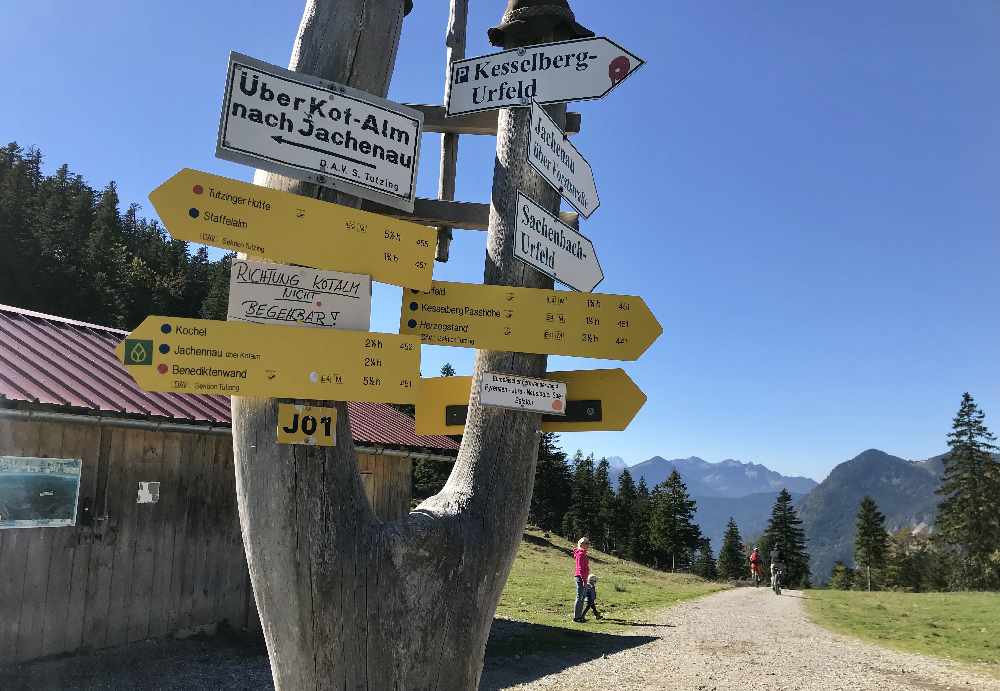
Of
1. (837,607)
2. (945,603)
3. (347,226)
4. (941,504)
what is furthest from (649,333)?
(941,504)

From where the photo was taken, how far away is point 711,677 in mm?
10305

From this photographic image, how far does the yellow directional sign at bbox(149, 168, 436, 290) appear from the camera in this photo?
2039 millimetres

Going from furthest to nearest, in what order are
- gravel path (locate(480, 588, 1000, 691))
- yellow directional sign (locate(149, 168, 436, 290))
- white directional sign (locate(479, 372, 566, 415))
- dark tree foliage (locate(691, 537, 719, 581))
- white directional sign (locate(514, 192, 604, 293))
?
1. dark tree foliage (locate(691, 537, 719, 581))
2. gravel path (locate(480, 588, 1000, 691))
3. white directional sign (locate(514, 192, 604, 293))
4. white directional sign (locate(479, 372, 566, 415))
5. yellow directional sign (locate(149, 168, 436, 290))

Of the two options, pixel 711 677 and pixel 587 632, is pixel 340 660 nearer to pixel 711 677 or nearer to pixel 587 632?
pixel 711 677

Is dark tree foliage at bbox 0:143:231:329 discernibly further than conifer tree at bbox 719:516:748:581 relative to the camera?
No

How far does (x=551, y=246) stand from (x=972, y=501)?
2934 inches

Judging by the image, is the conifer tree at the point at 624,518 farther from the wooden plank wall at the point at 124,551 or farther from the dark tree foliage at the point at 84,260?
the wooden plank wall at the point at 124,551

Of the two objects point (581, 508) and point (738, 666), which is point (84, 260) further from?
point (738, 666)

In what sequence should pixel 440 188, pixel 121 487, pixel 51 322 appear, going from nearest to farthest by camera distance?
1. pixel 440 188
2. pixel 121 487
3. pixel 51 322

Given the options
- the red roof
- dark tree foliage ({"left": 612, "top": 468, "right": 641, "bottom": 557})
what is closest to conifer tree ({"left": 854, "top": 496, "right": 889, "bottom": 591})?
dark tree foliage ({"left": 612, "top": 468, "right": 641, "bottom": 557})

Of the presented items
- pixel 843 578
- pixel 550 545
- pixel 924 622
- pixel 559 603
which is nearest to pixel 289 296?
pixel 559 603

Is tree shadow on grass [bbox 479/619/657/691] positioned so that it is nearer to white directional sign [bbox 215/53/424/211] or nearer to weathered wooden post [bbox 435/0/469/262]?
weathered wooden post [bbox 435/0/469/262]

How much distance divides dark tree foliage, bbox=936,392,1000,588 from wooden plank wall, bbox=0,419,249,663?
68.2 meters

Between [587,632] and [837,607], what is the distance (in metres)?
12.1
